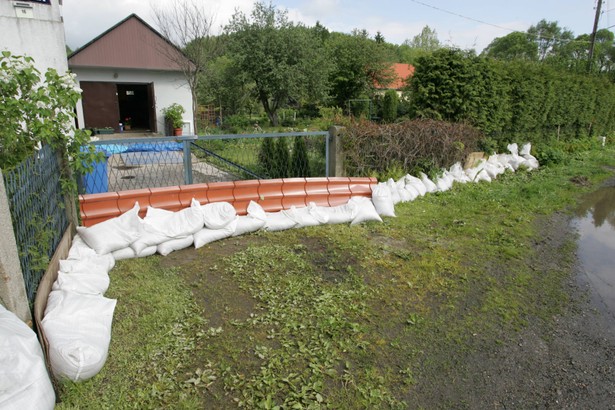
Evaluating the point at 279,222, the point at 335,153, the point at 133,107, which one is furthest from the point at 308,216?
the point at 133,107

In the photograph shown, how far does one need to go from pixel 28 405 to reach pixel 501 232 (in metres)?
5.21

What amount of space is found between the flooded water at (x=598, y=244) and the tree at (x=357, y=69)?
919 inches

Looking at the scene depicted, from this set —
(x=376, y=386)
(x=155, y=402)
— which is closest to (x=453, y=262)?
(x=376, y=386)

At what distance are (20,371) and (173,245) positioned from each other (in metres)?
2.45

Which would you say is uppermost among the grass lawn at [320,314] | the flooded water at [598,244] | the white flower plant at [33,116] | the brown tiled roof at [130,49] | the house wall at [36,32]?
the brown tiled roof at [130,49]

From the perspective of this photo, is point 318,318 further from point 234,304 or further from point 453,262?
point 453,262

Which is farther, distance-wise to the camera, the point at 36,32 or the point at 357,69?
the point at 357,69

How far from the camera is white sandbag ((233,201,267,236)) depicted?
4.78 metres

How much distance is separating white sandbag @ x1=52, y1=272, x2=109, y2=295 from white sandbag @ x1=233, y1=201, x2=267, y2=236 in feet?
5.60

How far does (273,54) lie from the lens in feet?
74.6

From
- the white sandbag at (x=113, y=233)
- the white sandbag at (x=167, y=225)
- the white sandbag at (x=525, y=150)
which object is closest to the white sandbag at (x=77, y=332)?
the white sandbag at (x=113, y=233)

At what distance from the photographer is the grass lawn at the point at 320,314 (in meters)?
2.38

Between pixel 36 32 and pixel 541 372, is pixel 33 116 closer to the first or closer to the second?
pixel 36 32

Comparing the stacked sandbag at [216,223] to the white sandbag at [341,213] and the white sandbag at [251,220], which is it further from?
the white sandbag at [341,213]
